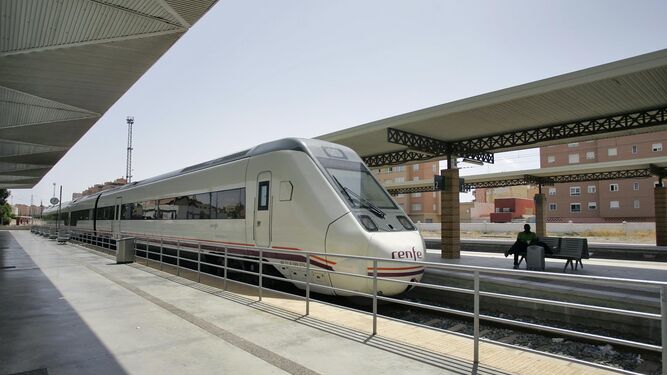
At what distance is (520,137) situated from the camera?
14.4 m

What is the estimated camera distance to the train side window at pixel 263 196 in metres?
9.55

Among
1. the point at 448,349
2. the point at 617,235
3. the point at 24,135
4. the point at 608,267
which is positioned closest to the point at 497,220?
the point at 617,235

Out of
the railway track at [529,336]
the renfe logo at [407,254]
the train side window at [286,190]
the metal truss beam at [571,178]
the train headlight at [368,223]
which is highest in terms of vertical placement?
the metal truss beam at [571,178]

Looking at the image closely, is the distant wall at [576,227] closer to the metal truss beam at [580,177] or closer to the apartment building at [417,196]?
the metal truss beam at [580,177]

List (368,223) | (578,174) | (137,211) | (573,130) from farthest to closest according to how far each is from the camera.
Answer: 1. (578,174)
2. (137,211)
3. (573,130)
4. (368,223)

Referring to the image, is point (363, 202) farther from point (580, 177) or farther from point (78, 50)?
point (580, 177)

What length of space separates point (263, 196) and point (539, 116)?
812 centimetres

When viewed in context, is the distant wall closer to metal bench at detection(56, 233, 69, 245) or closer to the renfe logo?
the renfe logo

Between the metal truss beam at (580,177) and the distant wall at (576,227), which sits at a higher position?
the metal truss beam at (580,177)

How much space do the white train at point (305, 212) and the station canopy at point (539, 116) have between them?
408 cm

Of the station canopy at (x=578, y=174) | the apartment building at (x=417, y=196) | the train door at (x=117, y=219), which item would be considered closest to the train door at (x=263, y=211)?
the train door at (x=117, y=219)

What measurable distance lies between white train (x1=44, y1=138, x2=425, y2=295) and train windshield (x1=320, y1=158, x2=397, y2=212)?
28 mm

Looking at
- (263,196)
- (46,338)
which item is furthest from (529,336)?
(46,338)

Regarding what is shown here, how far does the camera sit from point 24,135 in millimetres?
19672
